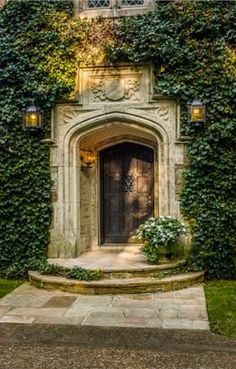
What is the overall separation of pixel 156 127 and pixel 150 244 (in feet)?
5.98

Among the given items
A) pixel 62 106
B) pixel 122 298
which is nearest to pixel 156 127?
pixel 62 106

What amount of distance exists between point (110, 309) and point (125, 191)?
323 cm

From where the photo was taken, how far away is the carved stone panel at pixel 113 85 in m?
6.57

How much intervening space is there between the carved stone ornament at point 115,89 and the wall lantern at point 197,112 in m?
0.89

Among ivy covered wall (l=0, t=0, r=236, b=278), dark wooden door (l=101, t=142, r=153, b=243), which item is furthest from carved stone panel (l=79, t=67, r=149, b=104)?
dark wooden door (l=101, t=142, r=153, b=243)

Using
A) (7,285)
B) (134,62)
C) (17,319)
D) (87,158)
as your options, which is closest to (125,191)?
(87,158)

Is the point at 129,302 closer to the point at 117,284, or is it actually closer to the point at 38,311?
the point at 117,284

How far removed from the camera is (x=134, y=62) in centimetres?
648

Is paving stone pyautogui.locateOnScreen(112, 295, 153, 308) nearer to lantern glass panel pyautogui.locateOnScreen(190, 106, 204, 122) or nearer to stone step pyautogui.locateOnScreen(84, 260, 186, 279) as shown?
stone step pyautogui.locateOnScreen(84, 260, 186, 279)

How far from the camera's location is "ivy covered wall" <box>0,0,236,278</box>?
6.21m

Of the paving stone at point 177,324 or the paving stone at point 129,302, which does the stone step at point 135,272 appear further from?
the paving stone at point 177,324

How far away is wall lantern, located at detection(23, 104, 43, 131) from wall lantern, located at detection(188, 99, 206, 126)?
2310 millimetres

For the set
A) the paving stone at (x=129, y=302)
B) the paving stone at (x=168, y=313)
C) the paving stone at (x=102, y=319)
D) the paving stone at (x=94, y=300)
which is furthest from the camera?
the paving stone at (x=94, y=300)

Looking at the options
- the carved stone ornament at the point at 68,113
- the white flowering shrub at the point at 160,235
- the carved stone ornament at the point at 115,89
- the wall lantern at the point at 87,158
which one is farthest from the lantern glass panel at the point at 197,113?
the wall lantern at the point at 87,158
